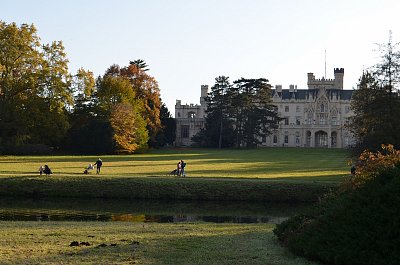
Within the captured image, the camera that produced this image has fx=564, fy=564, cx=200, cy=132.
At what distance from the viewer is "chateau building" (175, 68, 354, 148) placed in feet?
314

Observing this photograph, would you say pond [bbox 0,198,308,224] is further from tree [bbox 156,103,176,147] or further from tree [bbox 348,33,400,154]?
tree [bbox 156,103,176,147]

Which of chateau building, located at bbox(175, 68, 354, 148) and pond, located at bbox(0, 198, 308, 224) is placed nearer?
pond, located at bbox(0, 198, 308, 224)

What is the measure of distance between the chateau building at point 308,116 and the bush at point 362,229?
278 feet

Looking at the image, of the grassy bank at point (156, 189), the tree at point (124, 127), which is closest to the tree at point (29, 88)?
the tree at point (124, 127)

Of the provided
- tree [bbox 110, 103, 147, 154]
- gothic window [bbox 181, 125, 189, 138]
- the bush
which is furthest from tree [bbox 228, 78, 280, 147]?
the bush

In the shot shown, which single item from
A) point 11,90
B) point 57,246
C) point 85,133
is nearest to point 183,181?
point 57,246

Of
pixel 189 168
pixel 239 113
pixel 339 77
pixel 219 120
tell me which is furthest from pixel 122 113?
pixel 339 77

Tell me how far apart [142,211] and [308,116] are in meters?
79.2

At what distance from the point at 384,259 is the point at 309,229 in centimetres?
203

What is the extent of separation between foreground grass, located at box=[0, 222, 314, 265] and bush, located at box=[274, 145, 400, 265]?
1.44ft

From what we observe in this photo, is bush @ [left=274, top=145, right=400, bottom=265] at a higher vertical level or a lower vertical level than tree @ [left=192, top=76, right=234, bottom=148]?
lower

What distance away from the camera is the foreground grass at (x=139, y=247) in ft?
29.2

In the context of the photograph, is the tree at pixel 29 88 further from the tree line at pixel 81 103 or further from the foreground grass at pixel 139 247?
the foreground grass at pixel 139 247

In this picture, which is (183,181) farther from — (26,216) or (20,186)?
(26,216)
